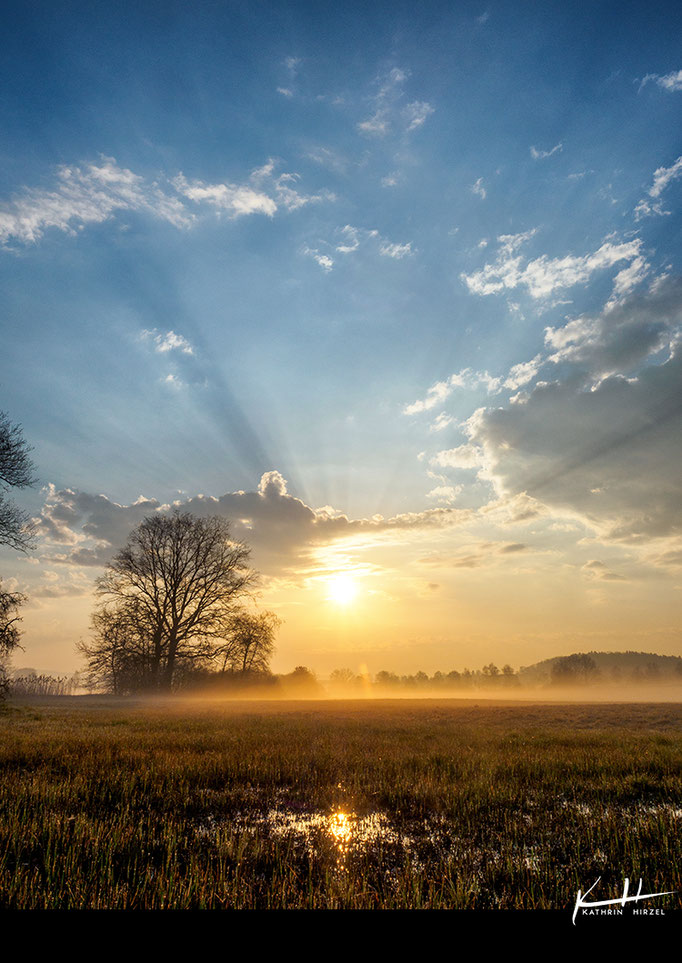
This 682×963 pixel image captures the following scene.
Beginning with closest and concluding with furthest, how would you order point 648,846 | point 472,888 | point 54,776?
1. point 472,888
2. point 648,846
3. point 54,776

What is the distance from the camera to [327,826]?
519cm

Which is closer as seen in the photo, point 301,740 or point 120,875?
point 120,875

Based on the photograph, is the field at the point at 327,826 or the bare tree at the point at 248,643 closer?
the field at the point at 327,826

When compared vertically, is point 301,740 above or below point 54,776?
below

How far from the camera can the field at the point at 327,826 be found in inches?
130

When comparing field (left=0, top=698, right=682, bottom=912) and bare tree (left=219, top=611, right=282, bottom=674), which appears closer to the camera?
field (left=0, top=698, right=682, bottom=912)

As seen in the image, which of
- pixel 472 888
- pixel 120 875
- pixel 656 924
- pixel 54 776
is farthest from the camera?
pixel 54 776

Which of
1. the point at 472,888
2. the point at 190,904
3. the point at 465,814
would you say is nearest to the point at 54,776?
the point at 190,904

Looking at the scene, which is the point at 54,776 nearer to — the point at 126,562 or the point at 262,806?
the point at 262,806

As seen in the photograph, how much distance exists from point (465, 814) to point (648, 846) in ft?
6.50

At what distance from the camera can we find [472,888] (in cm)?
334

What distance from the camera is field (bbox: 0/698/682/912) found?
3307 millimetres

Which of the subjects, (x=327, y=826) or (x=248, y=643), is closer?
(x=327, y=826)

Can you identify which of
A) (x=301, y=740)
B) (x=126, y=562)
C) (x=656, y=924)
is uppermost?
(x=126, y=562)
